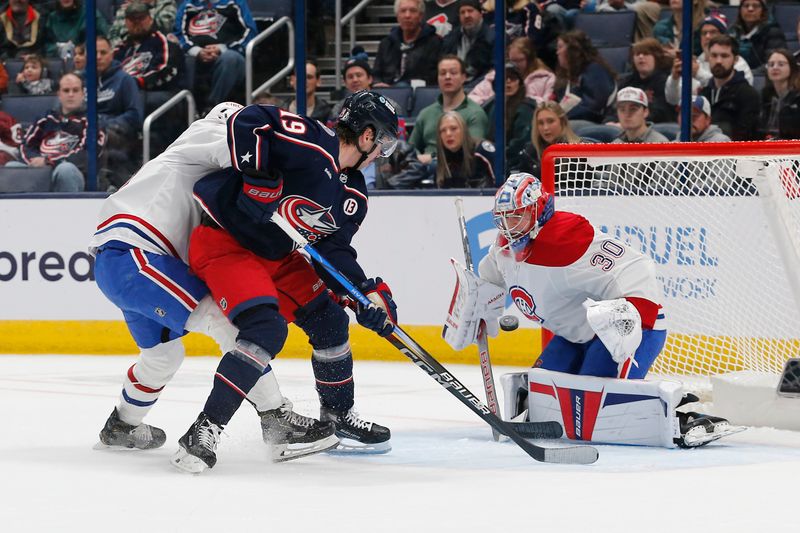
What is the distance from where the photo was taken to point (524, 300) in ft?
12.2

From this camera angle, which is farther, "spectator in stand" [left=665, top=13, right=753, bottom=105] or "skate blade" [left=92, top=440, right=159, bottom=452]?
"spectator in stand" [left=665, top=13, right=753, bottom=105]

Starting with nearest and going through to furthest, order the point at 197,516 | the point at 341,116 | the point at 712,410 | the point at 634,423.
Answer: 1. the point at 197,516
2. the point at 341,116
3. the point at 634,423
4. the point at 712,410

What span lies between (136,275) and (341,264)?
538 millimetres

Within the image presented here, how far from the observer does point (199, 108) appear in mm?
6797

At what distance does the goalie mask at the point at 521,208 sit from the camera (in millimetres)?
3488

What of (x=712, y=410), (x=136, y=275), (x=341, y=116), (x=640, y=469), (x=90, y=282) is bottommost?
(x=90, y=282)

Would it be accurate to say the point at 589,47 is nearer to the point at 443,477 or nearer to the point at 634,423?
the point at 634,423

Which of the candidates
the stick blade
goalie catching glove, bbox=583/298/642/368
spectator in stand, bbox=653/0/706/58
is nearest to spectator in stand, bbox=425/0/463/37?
spectator in stand, bbox=653/0/706/58

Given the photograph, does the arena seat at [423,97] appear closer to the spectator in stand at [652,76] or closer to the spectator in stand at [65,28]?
the spectator in stand at [652,76]

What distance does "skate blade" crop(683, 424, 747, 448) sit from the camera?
3.43 meters

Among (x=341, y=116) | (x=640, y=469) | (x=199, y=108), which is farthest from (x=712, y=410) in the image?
(x=199, y=108)

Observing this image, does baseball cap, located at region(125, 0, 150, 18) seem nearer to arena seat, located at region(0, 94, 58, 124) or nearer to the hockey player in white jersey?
arena seat, located at region(0, 94, 58, 124)

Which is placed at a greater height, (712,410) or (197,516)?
(197,516)

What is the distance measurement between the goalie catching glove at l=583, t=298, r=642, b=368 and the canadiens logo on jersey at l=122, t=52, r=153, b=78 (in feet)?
13.3
